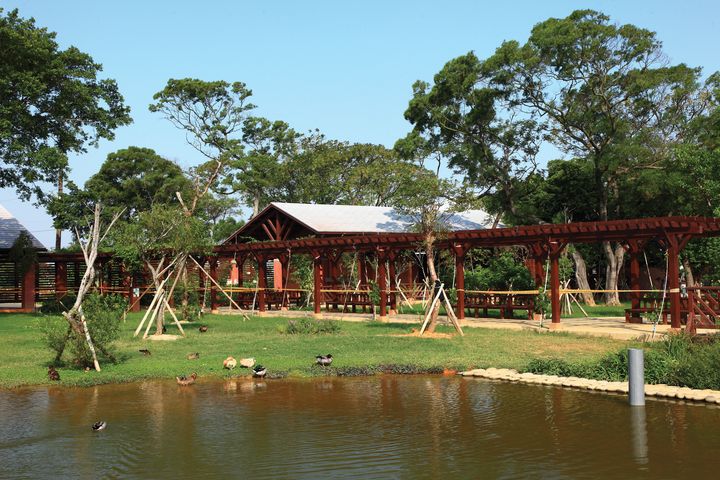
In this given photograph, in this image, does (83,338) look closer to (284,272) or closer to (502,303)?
(502,303)

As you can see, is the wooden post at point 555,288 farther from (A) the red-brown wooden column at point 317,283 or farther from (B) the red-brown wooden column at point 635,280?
(A) the red-brown wooden column at point 317,283

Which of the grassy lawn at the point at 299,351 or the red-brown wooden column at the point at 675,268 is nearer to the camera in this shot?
the grassy lawn at the point at 299,351

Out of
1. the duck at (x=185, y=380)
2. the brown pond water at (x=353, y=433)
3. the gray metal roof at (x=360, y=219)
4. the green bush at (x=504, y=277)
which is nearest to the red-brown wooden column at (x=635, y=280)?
the green bush at (x=504, y=277)

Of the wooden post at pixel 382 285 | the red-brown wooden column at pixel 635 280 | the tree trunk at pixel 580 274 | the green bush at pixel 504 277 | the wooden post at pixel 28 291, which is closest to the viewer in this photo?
the red-brown wooden column at pixel 635 280

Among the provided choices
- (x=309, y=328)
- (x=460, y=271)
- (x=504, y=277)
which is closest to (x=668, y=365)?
(x=309, y=328)

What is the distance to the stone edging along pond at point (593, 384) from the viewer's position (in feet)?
34.4

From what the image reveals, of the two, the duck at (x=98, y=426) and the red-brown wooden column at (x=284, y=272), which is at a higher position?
the red-brown wooden column at (x=284, y=272)

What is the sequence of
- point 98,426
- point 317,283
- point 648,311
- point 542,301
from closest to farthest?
1. point 98,426
2. point 648,311
3. point 542,301
4. point 317,283

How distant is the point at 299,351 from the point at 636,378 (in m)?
7.84

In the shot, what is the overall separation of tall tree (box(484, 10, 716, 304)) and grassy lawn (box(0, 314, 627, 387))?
13889mm

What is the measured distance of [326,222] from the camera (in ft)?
111

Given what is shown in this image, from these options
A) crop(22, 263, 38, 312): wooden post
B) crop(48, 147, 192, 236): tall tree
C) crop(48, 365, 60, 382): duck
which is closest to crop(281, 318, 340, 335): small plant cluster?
crop(48, 365, 60, 382): duck

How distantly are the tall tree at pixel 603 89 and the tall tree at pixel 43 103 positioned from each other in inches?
647

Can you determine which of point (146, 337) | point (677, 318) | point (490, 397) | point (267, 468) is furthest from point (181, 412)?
point (677, 318)
